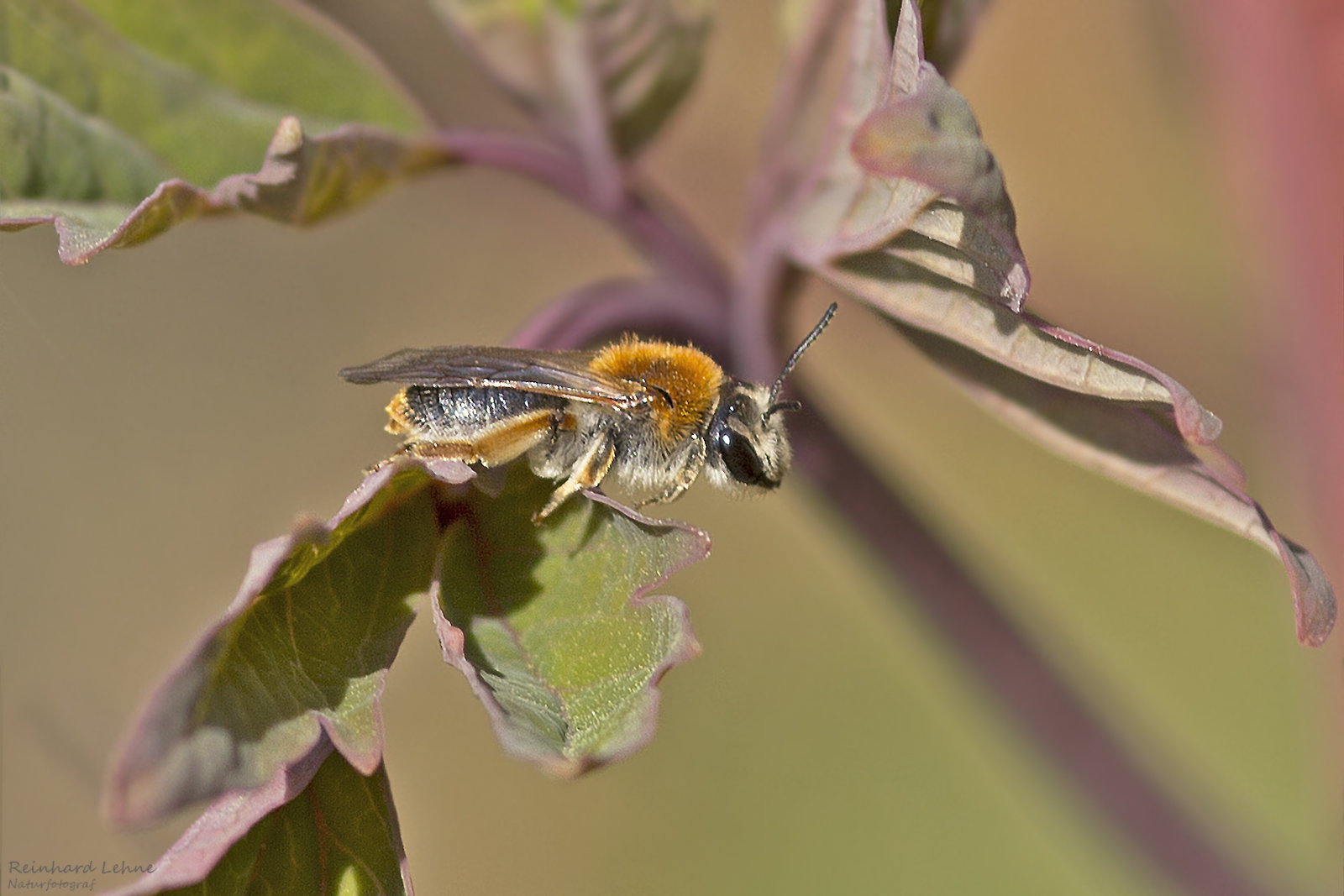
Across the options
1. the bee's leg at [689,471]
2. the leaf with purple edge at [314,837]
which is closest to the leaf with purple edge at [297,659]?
the leaf with purple edge at [314,837]

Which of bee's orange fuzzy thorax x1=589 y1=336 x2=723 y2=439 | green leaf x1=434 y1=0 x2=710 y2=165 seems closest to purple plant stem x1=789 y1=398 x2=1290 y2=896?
bee's orange fuzzy thorax x1=589 y1=336 x2=723 y2=439

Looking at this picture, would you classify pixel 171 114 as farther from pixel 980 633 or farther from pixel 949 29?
pixel 980 633

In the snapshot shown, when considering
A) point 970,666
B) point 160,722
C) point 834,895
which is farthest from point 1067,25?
point 160,722

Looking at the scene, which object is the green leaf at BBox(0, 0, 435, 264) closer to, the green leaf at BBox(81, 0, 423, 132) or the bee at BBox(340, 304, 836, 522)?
the green leaf at BBox(81, 0, 423, 132)

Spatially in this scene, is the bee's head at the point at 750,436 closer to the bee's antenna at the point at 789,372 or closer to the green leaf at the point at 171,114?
the bee's antenna at the point at 789,372

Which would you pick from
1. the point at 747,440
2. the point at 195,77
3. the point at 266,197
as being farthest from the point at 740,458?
the point at 195,77

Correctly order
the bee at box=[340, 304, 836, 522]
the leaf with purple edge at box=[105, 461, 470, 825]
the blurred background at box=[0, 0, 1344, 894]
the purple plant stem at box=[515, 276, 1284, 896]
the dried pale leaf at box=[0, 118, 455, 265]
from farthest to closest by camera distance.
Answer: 1. the blurred background at box=[0, 0, 1344, 894]
2. the purple plant stem at box=[515, 276, 1284, 896]
3. the bee at box=[340, 304, 836, 522]
4. the dried pale leaf at box=[0, 118, 455, 265]
5. the leaf with purple edge at box=[105, 461, 470, 825]

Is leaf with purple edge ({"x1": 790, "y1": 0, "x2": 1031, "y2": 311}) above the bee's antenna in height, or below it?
above
